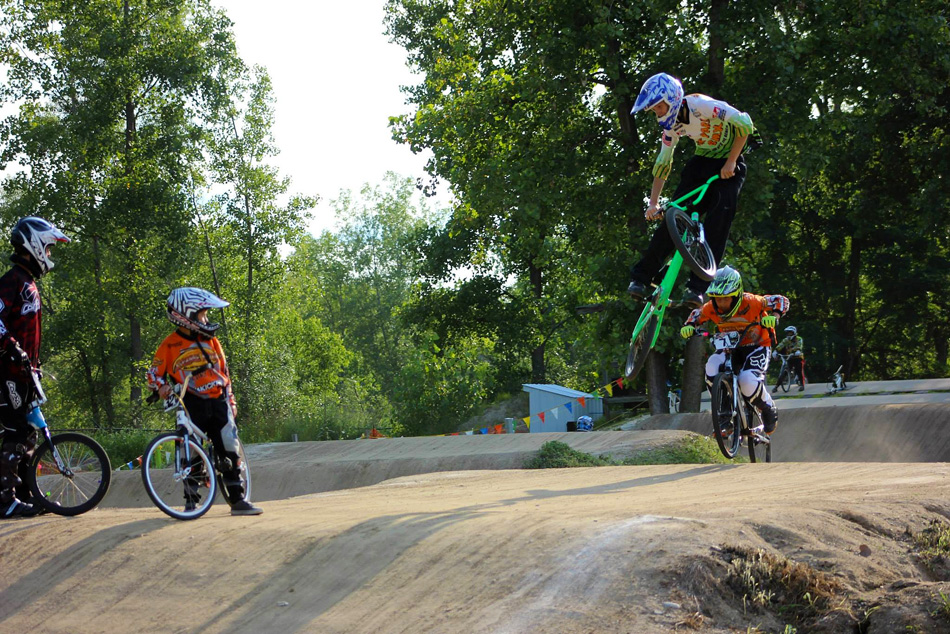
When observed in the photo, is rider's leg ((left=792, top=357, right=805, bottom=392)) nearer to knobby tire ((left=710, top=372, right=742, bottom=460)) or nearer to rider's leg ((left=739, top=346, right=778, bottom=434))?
rider's leg ((left=739, top=346, right=778, bottom=434))

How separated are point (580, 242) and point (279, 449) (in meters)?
9.73

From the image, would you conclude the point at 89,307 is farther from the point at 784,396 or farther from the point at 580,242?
the point at 784,396

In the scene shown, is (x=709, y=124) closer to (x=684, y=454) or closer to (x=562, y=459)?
(x=562, y=459)

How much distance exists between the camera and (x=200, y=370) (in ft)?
27.5

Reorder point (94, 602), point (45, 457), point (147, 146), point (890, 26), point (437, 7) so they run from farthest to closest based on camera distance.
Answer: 1. point (437, 7)
2. point (147, 146)
3. point (890, 26)
4. point (45, 457)
5. point (94, 602)

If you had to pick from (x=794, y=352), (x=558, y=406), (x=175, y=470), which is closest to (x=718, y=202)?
(x=175, y=470)

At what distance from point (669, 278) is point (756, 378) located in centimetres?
371

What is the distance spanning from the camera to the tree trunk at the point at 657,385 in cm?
2464

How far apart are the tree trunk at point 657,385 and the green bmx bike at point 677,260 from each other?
1556 centimetres

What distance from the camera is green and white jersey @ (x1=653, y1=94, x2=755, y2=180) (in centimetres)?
882

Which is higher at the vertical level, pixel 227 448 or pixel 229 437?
pixel 229 437

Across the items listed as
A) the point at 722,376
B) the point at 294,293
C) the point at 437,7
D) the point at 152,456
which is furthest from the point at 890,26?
the point at 294,293

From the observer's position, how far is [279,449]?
24047 mm

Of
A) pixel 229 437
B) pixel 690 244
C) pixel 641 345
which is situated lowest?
pixel 229 437
